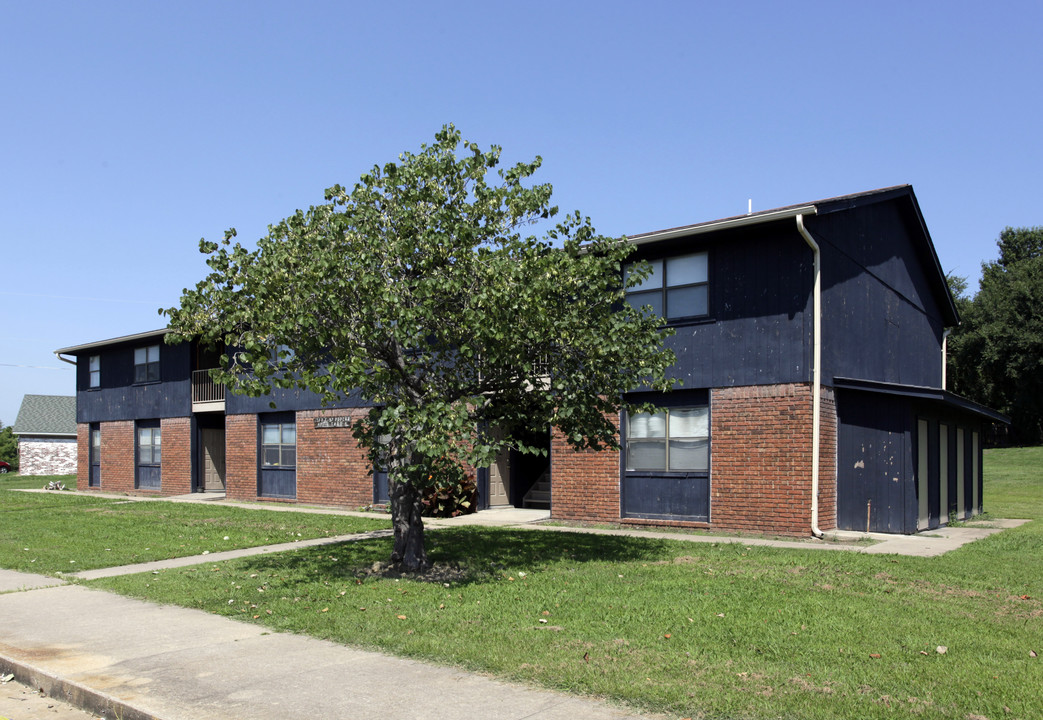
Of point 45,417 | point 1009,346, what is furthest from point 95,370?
point 1009,346

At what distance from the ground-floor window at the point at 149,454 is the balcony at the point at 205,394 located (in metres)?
2.66

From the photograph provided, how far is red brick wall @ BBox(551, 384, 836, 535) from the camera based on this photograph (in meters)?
15.2

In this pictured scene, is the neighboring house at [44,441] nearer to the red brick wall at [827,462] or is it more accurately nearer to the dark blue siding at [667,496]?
the dark blue siding at [667,496]

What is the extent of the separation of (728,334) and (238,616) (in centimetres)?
1003

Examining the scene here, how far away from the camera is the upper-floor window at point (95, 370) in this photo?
33.7 meters

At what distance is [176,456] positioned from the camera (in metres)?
29.9

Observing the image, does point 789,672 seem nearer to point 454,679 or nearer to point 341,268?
point 454,679

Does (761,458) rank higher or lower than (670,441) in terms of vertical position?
lower

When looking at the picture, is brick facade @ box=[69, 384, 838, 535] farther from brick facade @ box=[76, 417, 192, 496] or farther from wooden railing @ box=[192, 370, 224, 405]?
brick facade @ box=[76, 417, 192, 496]

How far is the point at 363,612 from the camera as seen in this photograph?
8945 mm

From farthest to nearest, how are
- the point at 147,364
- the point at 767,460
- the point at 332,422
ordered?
the point at 147,364, the point at 332,422, the point at 767,460

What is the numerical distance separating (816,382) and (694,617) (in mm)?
7677

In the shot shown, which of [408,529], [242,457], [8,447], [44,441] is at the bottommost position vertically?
[8,447]

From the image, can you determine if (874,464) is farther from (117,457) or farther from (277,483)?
(117,457)
